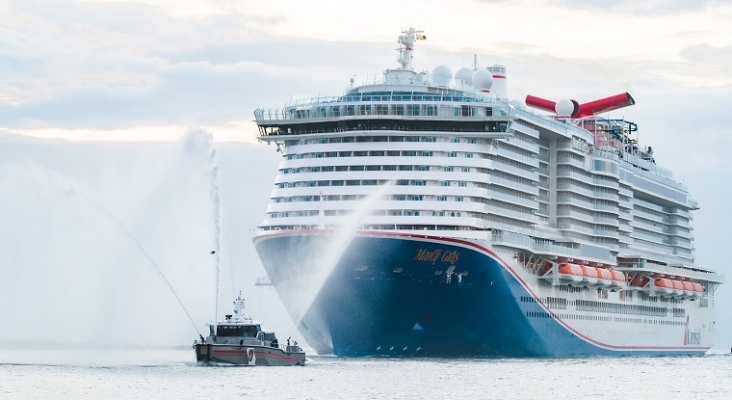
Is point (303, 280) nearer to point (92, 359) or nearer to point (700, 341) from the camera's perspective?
point (92, 359)

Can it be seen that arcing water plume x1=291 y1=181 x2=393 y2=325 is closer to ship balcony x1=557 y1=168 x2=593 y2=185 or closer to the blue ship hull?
the blue ship hull

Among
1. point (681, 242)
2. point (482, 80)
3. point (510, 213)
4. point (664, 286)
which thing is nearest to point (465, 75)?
point (482, 80)

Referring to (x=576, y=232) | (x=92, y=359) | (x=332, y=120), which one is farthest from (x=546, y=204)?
(x=92, y=359)

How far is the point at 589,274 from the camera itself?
10038 cm

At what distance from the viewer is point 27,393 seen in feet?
202

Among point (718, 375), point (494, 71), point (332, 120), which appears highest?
point (494, 71)

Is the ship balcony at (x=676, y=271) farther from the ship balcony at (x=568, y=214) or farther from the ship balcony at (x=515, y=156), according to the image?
the ship balcony at (x=515, y=156)

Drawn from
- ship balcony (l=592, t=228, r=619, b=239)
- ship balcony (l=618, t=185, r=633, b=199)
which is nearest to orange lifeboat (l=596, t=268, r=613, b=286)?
ship balcony (l=592, t=228, r=619, b=239)

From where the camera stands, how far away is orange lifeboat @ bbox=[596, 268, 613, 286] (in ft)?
338

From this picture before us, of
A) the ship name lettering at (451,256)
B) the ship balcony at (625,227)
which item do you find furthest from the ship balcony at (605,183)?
the ship name lettering at (451,256)

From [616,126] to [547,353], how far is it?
116 ft

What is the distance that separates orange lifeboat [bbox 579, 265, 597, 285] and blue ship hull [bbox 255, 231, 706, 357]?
11.8 meters

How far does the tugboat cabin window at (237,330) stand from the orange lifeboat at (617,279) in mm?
37350

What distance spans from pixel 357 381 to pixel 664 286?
181 ft
